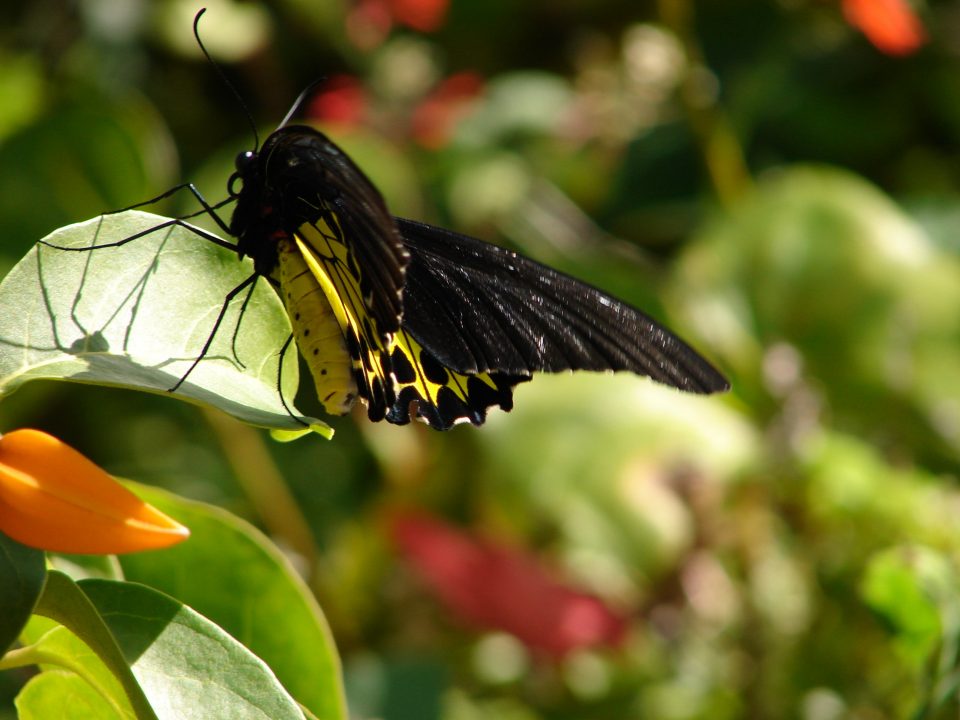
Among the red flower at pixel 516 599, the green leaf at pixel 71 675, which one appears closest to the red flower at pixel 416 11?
the red flower at pixel 516 599

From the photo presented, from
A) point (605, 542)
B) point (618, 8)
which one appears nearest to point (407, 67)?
point (618, 8)

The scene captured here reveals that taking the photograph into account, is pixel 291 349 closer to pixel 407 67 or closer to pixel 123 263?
pixel 123 263

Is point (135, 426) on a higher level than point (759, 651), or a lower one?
higher

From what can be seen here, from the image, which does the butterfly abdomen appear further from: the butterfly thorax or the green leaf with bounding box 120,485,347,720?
the green leaf with bounding box 120,485,347,720

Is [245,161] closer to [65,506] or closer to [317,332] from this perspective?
[317,332]

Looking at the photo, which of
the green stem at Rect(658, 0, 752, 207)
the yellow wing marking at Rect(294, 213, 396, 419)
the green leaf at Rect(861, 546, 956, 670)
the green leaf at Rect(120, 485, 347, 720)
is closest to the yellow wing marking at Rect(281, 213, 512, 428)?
the yellow wing marking at Rect(294, 213, 396, 419)

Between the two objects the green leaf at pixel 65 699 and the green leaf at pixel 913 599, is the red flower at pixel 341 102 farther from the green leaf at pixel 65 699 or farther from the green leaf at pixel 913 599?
the green leaf at pixel 65 699
